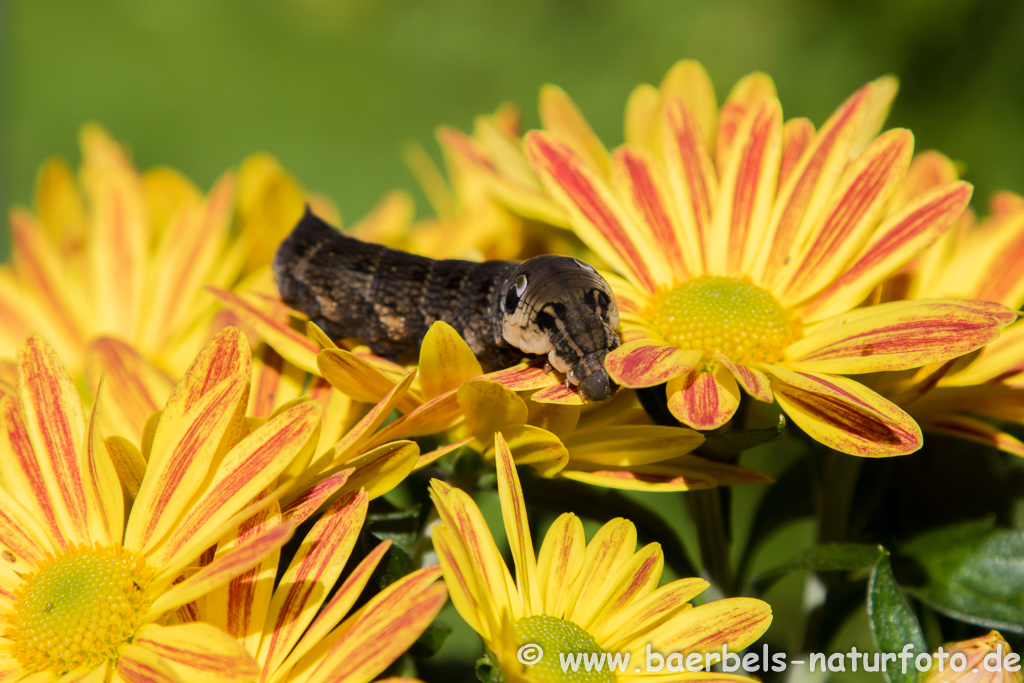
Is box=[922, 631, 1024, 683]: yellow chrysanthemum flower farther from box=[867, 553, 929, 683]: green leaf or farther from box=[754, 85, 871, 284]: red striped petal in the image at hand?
box=[754, 85, 871, 284]: red striped petal

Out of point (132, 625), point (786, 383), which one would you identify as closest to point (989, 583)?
point (786, 383)

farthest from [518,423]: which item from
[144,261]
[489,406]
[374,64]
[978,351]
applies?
[374,64]

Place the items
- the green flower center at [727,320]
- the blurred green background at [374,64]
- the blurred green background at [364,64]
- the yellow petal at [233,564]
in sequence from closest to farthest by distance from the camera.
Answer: the yellow petal at [233,564] < the green flower center at [727,320] < the blurred green background at [374,64] < the blurred green background at [364,64]

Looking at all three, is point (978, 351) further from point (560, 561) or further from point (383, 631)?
point (383, 631)

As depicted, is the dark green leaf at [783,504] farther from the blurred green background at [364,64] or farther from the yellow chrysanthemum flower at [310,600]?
the blurred green background at [364,64]

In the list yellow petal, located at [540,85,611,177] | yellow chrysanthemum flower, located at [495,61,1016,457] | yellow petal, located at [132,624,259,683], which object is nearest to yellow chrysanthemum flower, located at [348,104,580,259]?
yellow petal, located at [540,85,611,177]

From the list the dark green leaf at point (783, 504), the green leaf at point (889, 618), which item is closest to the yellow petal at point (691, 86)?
the dark green leaf at point (783, 504)

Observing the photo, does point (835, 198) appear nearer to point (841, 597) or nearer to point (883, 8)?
point (841, 597)
